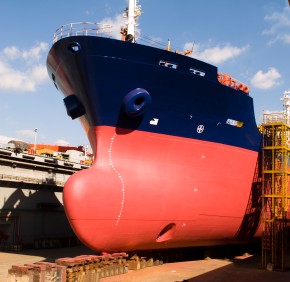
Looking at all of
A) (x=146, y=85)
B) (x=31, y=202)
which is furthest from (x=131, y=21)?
(x=31, y=202)

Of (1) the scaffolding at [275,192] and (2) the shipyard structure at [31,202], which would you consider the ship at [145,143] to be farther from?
(2) the shipyard structure at [31,202]

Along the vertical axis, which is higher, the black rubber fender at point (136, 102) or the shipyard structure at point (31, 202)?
the black rubber fender at point (136, 102)

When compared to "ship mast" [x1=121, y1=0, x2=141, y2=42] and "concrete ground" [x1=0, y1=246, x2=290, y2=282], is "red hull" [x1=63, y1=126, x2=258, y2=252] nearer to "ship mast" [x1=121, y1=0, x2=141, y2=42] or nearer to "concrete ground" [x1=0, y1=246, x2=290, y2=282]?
"concrete ground" [x1=0, y1=246, x2=290, y2=282]

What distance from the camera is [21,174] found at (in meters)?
25.4

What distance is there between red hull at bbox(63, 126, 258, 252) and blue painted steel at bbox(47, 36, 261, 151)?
551 millimetres

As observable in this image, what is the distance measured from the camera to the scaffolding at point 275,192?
1748cm

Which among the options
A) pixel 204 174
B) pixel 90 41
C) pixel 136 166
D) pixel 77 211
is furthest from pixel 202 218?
pixel 90 41

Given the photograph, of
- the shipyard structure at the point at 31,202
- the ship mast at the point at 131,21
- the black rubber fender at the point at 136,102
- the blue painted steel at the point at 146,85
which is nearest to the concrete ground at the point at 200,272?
the shipyard structure at the point at 31,202

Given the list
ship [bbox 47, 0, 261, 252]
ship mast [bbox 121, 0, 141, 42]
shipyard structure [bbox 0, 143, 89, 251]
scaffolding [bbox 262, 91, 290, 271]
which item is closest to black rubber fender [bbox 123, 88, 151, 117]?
ship [bbox 47, 0, 261, 252]

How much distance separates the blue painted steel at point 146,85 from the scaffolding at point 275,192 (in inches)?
116

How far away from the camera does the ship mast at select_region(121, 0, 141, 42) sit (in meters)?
17.3

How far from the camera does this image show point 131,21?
696 inches

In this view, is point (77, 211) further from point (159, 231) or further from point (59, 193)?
point (59, 193)

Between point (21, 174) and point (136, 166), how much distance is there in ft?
41.4
